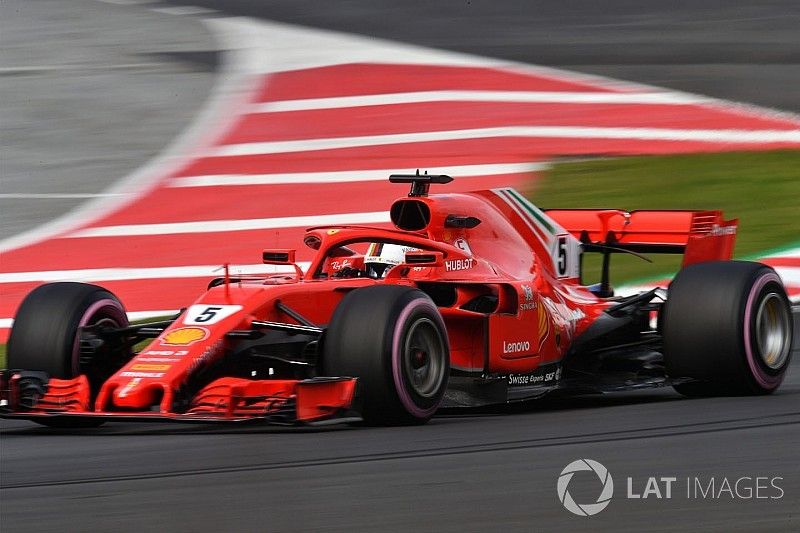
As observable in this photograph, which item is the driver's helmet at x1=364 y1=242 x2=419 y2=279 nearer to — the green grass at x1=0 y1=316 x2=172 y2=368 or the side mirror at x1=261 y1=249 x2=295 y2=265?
the side mirror at x1=261 y1=249 x2=295 y2=265

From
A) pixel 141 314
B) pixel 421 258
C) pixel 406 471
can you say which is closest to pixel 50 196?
pixel 141 314

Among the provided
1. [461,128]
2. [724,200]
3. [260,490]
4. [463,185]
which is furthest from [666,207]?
[260,490]

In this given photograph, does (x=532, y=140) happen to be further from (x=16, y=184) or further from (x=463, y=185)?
(x=16, y=184)

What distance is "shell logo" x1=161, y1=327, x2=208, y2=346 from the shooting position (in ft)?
23.8

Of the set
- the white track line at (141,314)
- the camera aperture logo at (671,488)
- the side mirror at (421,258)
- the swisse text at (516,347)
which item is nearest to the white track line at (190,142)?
the white track line at (141,314)

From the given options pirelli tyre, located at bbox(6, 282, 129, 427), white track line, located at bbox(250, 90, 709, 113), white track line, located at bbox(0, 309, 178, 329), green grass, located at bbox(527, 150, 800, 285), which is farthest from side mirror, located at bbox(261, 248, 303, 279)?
white track line, located at bbox(250, 90, 709, 113)

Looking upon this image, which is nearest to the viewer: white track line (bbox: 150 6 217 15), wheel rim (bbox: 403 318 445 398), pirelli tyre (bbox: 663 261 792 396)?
wheel rim (bbox: 403 318 445 398)

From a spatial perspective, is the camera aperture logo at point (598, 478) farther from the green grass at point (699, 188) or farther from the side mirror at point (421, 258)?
the green grass at point (699, 188)

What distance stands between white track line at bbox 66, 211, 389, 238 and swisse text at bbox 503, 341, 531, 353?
211 inches

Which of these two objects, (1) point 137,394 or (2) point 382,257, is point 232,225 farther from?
(1) point 137,394

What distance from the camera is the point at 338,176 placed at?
1477 centimetres

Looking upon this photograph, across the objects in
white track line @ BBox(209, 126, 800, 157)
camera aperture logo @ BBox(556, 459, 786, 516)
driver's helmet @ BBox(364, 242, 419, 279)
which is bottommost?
camera aperture logo @ BBox(556, 459, 786, 516)

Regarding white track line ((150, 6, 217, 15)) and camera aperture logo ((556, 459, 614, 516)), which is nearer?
camera aperture logo ((556, 459, 614, 516))

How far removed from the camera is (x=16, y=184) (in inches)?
589
